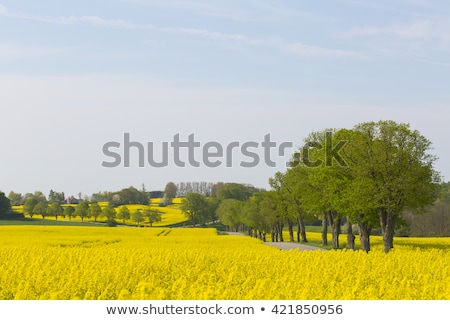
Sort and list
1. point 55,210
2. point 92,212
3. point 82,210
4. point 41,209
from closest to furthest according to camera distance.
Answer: point 92,212, point 82,210, point 41,209, point 55,210

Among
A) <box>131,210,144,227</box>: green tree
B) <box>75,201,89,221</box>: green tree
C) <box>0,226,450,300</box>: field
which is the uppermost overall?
<box>75,201,89,221</box>: green tree

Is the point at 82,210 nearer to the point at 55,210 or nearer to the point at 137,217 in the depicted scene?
the point at 55,210

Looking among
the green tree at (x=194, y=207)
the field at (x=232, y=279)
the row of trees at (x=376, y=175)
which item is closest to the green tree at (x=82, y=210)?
the green tree at (x=194, y=207)

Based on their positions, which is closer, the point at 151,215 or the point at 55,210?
the point at 151,215

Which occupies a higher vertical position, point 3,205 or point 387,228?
point 3,205

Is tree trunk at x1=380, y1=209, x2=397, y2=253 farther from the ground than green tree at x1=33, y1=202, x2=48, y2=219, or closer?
closer

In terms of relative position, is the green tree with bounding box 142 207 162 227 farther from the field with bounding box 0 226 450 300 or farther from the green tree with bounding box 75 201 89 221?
the field with bounding box 0 226 450 300

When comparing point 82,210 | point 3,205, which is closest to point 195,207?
point 82,210

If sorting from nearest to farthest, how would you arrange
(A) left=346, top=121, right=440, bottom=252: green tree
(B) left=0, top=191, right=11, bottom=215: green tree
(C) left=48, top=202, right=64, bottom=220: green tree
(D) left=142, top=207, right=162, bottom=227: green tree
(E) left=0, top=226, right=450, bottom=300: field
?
(E) left=0, top=226, right=450, bottom=300: field < (A) left=346, top=121, right=440, bottom=252: green tree < (B) left=0, top=191, right=11, bottom=215: green tree < (D) left=142, top=207, right=162, bottom=227: green tree < (C) left=48, top=202, right=64, bottom=220: green tree

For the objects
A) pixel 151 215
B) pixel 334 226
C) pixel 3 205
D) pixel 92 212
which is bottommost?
pixel 334 226

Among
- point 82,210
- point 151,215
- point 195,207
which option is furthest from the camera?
point 82,210

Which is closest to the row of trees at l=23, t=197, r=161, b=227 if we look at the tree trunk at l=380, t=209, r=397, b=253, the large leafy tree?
the large leafy tree

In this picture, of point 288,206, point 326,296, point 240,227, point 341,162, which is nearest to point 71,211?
point 240,227
